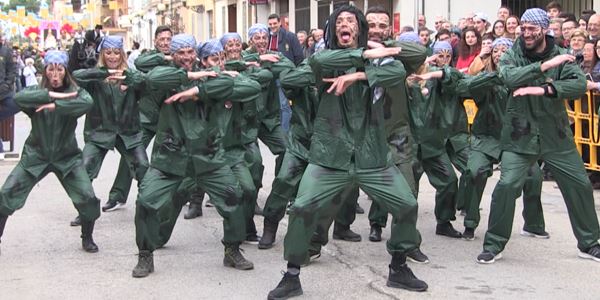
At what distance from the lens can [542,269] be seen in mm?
6895

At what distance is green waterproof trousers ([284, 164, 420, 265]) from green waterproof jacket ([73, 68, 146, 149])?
3483 mm

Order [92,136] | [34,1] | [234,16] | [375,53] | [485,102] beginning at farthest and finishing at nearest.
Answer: [34,1], [234,16], [92,136], [485,102], [375,53]

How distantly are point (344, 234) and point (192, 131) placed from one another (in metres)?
1.99

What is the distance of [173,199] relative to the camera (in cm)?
702

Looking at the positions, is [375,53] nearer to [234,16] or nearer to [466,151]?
[466,151]

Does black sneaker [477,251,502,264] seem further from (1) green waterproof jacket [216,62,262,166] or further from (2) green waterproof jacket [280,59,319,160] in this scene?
(1) green waterproof jacket [216,62,262,166]

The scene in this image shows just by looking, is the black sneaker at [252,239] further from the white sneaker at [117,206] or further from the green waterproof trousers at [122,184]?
the white sneaker at [117,206]

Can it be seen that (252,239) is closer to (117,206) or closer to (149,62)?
(149,62)

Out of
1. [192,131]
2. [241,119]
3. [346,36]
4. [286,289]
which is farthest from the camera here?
[241,119]

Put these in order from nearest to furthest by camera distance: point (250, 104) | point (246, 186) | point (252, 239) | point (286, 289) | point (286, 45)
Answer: point (286, 289) → point (246, 186) → point (252, 239) → point (250, 104) → point (286, 45)

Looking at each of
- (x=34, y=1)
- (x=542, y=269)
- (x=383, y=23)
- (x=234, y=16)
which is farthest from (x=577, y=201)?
(x=34, y=1)

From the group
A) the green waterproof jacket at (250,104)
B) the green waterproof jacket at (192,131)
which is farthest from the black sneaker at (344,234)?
the green waterproof jacket at (192,131)

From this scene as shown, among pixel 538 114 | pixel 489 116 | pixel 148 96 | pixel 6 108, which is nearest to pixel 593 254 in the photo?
pixel 538 114

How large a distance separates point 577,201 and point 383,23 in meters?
2.10
